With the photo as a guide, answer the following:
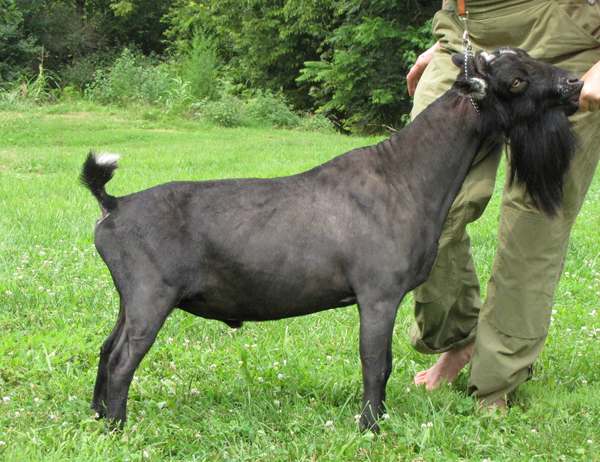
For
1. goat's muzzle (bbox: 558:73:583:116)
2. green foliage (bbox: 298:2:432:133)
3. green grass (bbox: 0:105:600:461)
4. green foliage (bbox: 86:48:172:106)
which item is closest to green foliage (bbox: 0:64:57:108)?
green foliage (bbox: 86:48:172:106)

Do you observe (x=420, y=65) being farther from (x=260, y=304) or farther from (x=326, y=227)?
(x=260, y=304)

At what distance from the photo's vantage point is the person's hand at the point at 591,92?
255 centimetres

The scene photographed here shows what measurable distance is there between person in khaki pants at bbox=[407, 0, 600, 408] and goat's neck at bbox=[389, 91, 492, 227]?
20 cm

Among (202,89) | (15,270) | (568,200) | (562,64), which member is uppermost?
(562,64)

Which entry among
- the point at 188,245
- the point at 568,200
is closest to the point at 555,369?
the point at 568,200

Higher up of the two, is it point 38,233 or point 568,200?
point 568,200

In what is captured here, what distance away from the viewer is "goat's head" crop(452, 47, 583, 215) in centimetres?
269

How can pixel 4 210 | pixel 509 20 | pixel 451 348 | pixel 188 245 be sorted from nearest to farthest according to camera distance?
1. pixel 188 245
2. pixel 509 20
3. pixel 451 348
4. pixel 4 210

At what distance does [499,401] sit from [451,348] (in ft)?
1.28

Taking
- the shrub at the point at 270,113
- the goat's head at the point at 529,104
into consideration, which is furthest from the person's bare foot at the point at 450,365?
the shrub at the point at 270,113

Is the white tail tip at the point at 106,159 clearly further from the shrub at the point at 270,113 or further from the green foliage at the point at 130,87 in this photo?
the green foliage at the point at 130,87

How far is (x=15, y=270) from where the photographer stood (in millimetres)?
4617

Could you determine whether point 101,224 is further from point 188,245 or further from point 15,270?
point 15,270

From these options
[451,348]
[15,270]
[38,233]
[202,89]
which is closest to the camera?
[451,348]
